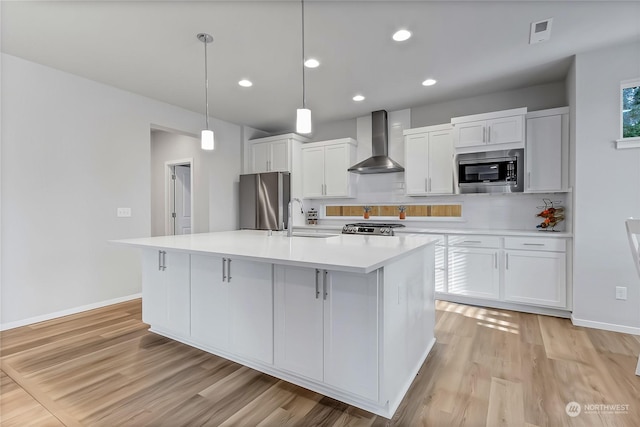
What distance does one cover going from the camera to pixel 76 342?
8.93ft

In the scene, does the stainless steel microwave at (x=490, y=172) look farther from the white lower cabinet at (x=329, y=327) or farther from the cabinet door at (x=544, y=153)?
the white lower cabinet at (x=329, y=327)

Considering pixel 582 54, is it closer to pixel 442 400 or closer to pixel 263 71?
pixel 263 71

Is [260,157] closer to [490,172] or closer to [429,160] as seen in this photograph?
[429,160]

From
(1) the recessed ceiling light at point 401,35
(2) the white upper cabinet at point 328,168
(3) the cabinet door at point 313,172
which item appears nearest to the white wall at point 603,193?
(1) the recessed ceiling light at point 401,35

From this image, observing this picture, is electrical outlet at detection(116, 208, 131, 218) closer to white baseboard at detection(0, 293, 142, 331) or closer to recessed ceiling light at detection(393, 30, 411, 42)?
white baseboard at detection(0, 293, 142, 331)

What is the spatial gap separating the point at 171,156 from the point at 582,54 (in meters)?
6.02

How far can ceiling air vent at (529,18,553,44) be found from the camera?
2500mm

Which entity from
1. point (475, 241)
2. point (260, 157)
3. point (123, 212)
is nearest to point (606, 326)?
point (475, 241)

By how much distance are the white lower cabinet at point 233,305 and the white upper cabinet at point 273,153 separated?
3.03 m

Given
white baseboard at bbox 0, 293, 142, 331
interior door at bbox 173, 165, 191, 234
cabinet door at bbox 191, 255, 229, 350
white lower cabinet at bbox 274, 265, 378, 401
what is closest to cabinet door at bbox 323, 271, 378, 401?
white lower cabinet at bbox 274, 265, 378, 401

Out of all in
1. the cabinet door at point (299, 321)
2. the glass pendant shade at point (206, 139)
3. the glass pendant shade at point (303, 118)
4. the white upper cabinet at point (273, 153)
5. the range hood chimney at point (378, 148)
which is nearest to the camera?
A: the cabinet door at point (299, 321)

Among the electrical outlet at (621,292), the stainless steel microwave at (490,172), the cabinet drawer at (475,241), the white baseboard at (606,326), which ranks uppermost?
the stainless steel microwave at (490,172)

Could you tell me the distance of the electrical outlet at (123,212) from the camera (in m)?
3.85

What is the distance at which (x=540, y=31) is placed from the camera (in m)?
2.60
